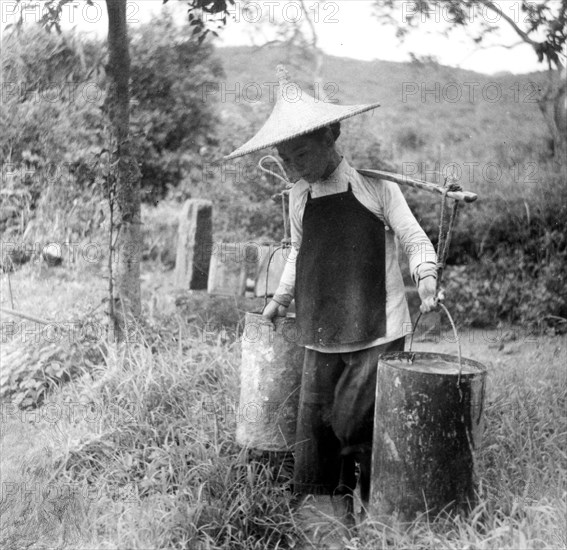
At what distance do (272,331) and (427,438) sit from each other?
1.20 m

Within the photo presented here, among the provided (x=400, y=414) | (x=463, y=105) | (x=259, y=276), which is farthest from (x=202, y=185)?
(x=463, y=105)

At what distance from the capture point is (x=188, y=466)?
3670 mm

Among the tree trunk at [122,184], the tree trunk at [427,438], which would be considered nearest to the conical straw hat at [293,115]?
the tree trunk at [427,438]

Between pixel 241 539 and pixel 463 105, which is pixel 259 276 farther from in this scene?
Answer: pixel 463 105

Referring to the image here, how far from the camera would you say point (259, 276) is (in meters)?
6.13

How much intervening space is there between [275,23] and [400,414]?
1031 centimetres

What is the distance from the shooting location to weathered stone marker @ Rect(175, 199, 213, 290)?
262 inches

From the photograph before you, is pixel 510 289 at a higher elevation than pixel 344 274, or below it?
below

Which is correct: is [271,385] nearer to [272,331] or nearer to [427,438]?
[272,331]

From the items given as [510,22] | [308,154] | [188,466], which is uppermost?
[510,22]

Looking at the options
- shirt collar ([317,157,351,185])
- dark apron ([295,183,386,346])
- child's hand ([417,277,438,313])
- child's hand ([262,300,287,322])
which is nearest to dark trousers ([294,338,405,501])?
dark apron ([295,183,386,346])

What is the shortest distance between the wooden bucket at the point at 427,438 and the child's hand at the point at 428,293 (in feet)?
0.83

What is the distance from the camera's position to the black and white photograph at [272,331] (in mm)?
2973

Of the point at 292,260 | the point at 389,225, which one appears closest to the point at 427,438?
the point at 389,225
